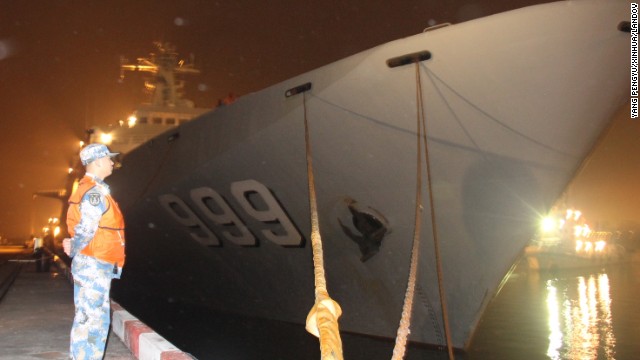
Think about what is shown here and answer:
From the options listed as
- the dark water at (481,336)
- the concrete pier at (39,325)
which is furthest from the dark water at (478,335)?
the concrete pier at (39,325)

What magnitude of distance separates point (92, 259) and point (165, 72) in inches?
567

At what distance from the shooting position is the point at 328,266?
23.2ft

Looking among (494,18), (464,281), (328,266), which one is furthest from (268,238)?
(494,18)

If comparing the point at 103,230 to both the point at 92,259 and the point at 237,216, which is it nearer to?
the point at 92,259

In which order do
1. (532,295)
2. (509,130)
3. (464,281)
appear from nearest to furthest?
(509,130) → (464,281) → (532,295)

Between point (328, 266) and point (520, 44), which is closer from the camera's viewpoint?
point (520, 44)

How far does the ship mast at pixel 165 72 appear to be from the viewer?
15.9m

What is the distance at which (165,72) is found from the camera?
649 inches

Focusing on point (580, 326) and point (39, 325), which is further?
point (580, 326)

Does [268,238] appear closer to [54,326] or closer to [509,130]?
[54,326]

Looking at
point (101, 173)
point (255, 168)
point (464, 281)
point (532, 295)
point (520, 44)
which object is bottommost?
point (532, 295)

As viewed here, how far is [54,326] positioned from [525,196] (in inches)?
195

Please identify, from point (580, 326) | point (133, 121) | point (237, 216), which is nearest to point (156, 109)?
point (133, 121)

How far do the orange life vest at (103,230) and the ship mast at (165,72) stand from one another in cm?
1303
